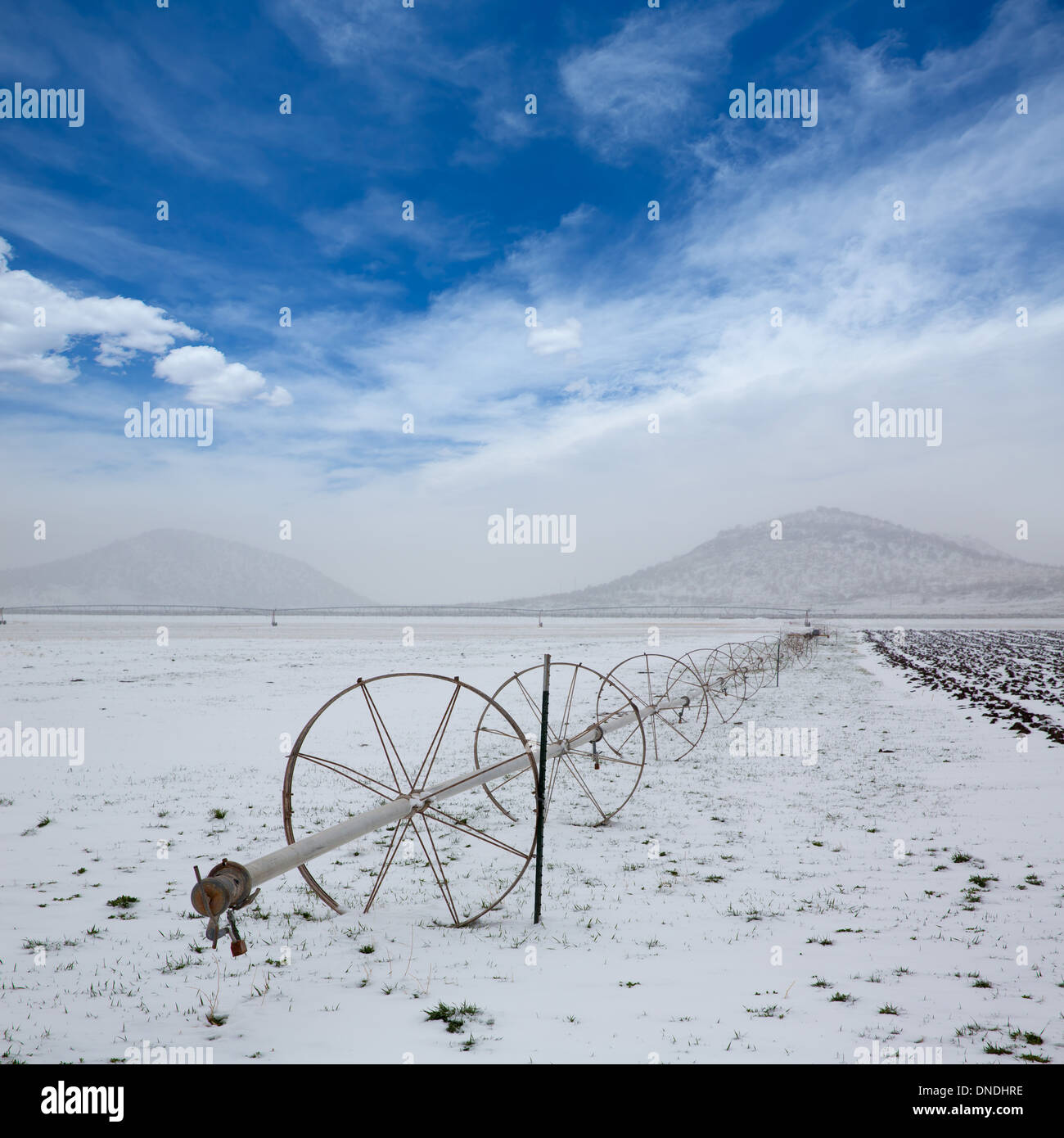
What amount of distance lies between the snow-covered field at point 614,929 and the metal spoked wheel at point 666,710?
1.39 meters

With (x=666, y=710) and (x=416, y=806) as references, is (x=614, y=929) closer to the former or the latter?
(x=416, y=806)

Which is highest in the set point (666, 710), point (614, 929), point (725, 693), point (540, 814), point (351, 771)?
point (540, 814)

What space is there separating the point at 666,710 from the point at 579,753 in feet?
20.8

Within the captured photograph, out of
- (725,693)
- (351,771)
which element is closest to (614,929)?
(351,771)

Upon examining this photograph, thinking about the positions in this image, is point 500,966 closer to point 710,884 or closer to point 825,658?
point 710,884

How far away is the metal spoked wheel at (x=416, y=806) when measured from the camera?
662cm

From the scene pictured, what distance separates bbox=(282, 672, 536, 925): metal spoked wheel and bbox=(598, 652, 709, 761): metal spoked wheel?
2776 millimetres

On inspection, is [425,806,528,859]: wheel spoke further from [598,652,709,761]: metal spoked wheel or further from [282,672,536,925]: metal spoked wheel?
[598,652,709,761]: metal spoked wheel

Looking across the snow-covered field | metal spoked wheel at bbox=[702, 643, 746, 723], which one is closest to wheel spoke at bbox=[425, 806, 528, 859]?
the snow-covered field

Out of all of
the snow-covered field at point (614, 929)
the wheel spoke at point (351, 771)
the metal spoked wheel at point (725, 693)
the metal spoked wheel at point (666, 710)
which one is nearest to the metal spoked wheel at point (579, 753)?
the metal spoked wheel at point (666, 710)

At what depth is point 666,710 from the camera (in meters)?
15.8
